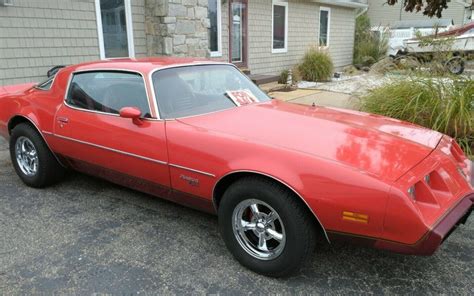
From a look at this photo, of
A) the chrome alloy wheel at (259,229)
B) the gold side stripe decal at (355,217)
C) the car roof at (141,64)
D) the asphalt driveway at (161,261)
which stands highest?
the car roof at (141,64)

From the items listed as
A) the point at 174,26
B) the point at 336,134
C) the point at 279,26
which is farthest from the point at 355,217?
the point at 279,26

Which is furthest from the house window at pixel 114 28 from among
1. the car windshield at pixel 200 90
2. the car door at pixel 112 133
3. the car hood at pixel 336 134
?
the car hood at pixel 336 134

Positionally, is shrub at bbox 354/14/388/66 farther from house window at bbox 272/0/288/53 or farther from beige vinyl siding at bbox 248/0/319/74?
house window at bbox 272/0/288/53

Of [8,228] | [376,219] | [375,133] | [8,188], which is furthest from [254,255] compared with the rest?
[8,188]

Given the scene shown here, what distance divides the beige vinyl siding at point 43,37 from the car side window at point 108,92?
3.58m

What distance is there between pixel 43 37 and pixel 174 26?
2.56m

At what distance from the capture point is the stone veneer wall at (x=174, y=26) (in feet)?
27.2

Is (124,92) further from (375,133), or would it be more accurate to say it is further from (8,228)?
(375,133)

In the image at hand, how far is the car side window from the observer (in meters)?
3.33

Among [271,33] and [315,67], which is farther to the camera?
[315,67]

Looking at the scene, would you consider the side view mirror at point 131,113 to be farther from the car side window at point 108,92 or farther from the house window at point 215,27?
the house window at point 215,27

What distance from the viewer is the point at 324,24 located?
53.5 feet

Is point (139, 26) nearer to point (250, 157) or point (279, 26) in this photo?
point (279, 26)

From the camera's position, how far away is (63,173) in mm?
4289
